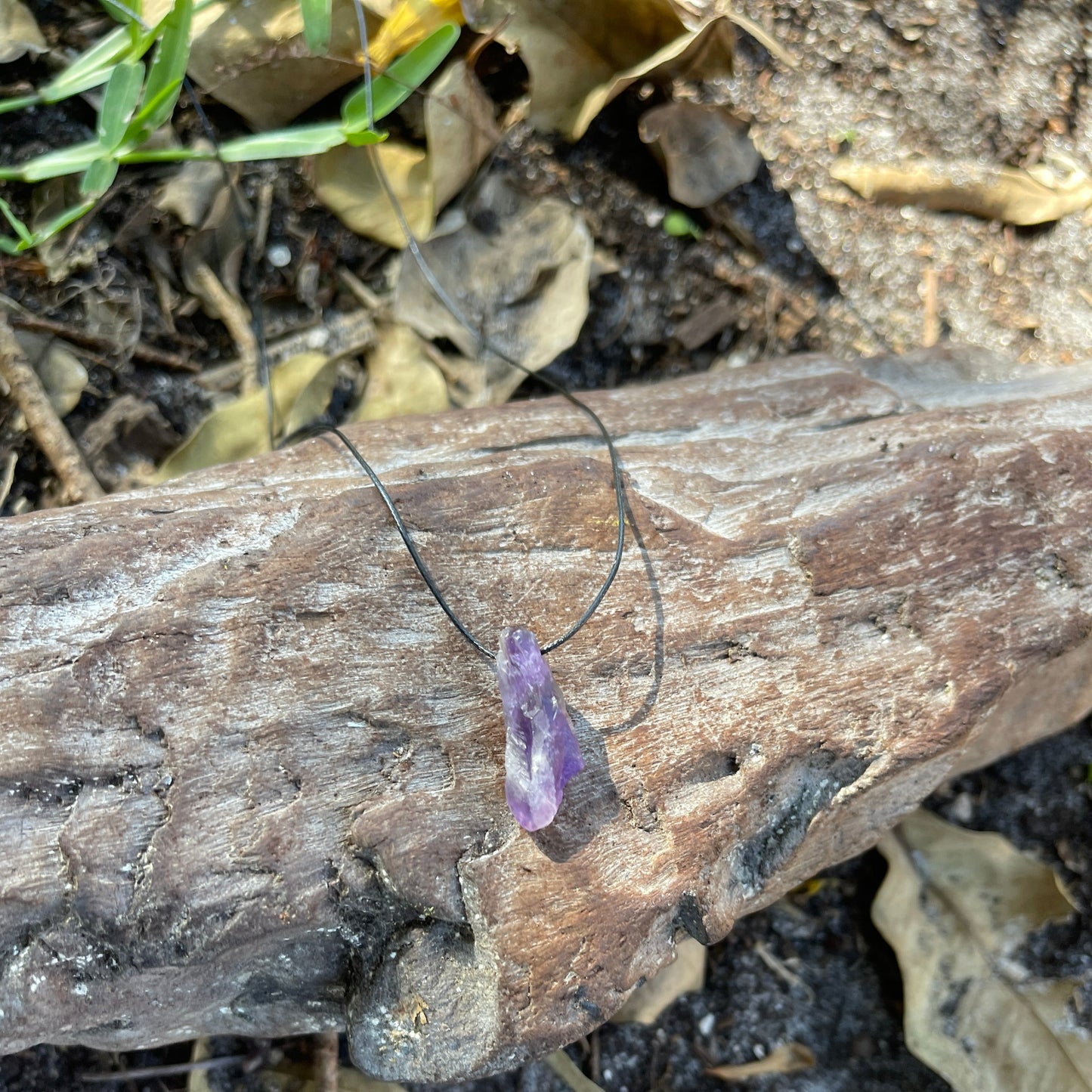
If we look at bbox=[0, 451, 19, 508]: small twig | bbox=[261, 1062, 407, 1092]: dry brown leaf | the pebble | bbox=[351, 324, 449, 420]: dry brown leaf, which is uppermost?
the pebble

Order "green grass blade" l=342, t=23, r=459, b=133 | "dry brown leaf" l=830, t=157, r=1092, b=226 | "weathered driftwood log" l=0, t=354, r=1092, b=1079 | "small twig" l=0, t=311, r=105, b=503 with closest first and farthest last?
"weathered driftwood log" l=0, t=354, r=1092, b=1079 < "green grass blade" l=342, t=23, r=459, b=133 < "small twig" l=0, t=311, r=105, b=503 < "dry brown leaf" l=830, t=157, r=1092, b=226

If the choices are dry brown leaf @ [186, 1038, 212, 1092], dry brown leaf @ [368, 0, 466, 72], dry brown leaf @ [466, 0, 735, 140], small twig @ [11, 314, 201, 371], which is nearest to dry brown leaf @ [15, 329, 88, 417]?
small twig @ [11, 314, 201, 371]

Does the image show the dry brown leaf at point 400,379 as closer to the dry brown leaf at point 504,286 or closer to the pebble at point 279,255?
the dry brown leaf at point 504,286

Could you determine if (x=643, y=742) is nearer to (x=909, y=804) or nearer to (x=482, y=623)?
(x=482, y=623)

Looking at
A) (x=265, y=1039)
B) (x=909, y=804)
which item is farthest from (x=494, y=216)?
(x=265, y=1039)

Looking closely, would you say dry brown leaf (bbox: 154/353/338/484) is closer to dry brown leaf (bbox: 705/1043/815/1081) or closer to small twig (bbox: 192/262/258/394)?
small twig (bbox: 192/262/258/394)

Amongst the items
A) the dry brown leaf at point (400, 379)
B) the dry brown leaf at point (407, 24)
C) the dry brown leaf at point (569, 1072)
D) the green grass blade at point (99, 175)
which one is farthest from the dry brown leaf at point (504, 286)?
the dry brown leaf at point (569, 1072)

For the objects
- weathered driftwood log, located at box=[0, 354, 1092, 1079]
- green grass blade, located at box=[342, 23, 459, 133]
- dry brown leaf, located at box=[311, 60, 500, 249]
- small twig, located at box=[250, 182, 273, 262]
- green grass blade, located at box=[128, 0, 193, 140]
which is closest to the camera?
weathered driftwood log, located at box=[0, 354, 1092, 1079]
